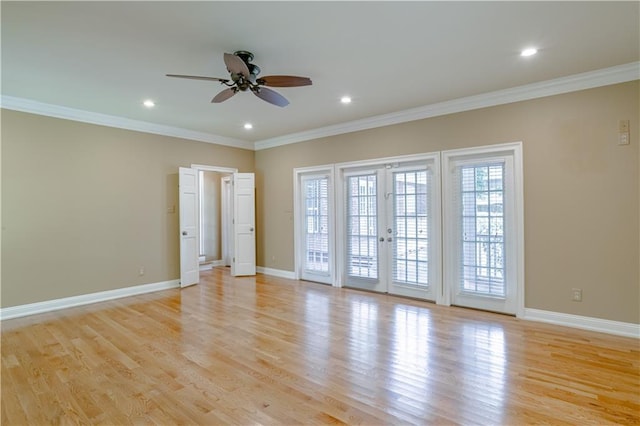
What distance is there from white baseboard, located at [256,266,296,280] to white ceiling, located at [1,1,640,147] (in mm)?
3509

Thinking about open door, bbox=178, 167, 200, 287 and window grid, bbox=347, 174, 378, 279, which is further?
open door, bbox=178, 167, 200, 287

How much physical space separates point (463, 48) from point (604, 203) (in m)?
2.39

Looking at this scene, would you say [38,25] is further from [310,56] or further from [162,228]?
[162,228]

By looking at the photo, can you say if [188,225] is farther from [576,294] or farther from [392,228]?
[576,294]

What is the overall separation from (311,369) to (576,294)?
3224mm

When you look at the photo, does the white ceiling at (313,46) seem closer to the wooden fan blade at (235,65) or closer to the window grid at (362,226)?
the wooden fan blade at (235,65)

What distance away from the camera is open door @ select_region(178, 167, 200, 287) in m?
5.92

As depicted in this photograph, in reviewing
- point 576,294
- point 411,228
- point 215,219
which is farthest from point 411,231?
point 215,219

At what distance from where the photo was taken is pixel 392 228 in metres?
5.30

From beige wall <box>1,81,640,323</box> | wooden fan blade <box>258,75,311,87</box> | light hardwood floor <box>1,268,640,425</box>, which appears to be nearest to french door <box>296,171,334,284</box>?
beige wall <box>1,81,640,323</box>

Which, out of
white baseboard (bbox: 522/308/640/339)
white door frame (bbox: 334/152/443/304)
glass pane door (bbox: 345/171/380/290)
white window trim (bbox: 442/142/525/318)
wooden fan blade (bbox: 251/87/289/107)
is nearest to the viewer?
wooden fan blade (bbox: 251/87/289/107)

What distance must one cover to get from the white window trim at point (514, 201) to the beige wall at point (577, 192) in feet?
0.25

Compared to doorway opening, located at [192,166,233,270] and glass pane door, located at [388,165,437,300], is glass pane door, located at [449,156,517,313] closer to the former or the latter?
glass pane door, located at [388,165,437,300]

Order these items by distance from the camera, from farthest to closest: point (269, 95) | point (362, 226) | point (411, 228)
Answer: point (362, 226), point (411, 228), point (269, 95)
